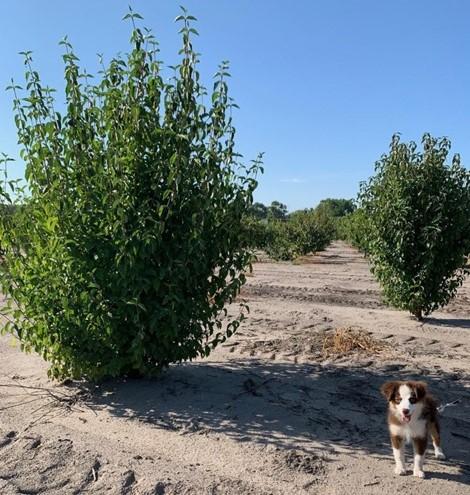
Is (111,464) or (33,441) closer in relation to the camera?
(111,464)

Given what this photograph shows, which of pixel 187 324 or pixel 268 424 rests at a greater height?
pixel 187 324

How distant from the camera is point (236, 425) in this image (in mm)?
4516

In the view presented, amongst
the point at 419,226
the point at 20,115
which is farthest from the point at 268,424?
the point at 419,226

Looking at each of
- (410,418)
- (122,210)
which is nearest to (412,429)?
(410,418)

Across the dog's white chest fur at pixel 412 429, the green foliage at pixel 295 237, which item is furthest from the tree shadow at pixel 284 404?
the green foliage at pixel 295 237

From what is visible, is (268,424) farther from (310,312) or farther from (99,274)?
(310,312)

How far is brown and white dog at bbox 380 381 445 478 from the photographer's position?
344cm

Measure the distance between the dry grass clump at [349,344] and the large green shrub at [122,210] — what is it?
8.48 ft

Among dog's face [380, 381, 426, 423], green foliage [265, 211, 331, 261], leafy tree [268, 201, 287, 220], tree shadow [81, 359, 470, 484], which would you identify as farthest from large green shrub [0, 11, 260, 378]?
leafy tree [268, 201, 287, 220]

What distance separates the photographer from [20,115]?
4855 millimetres

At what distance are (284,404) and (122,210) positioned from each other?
2444 millimetres

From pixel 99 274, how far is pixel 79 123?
145 cm

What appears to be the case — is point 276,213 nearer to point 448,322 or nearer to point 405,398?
point 448,322

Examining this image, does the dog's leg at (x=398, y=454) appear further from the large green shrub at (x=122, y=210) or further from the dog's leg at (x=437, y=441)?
the large green shrub at (x=122, y=210)
